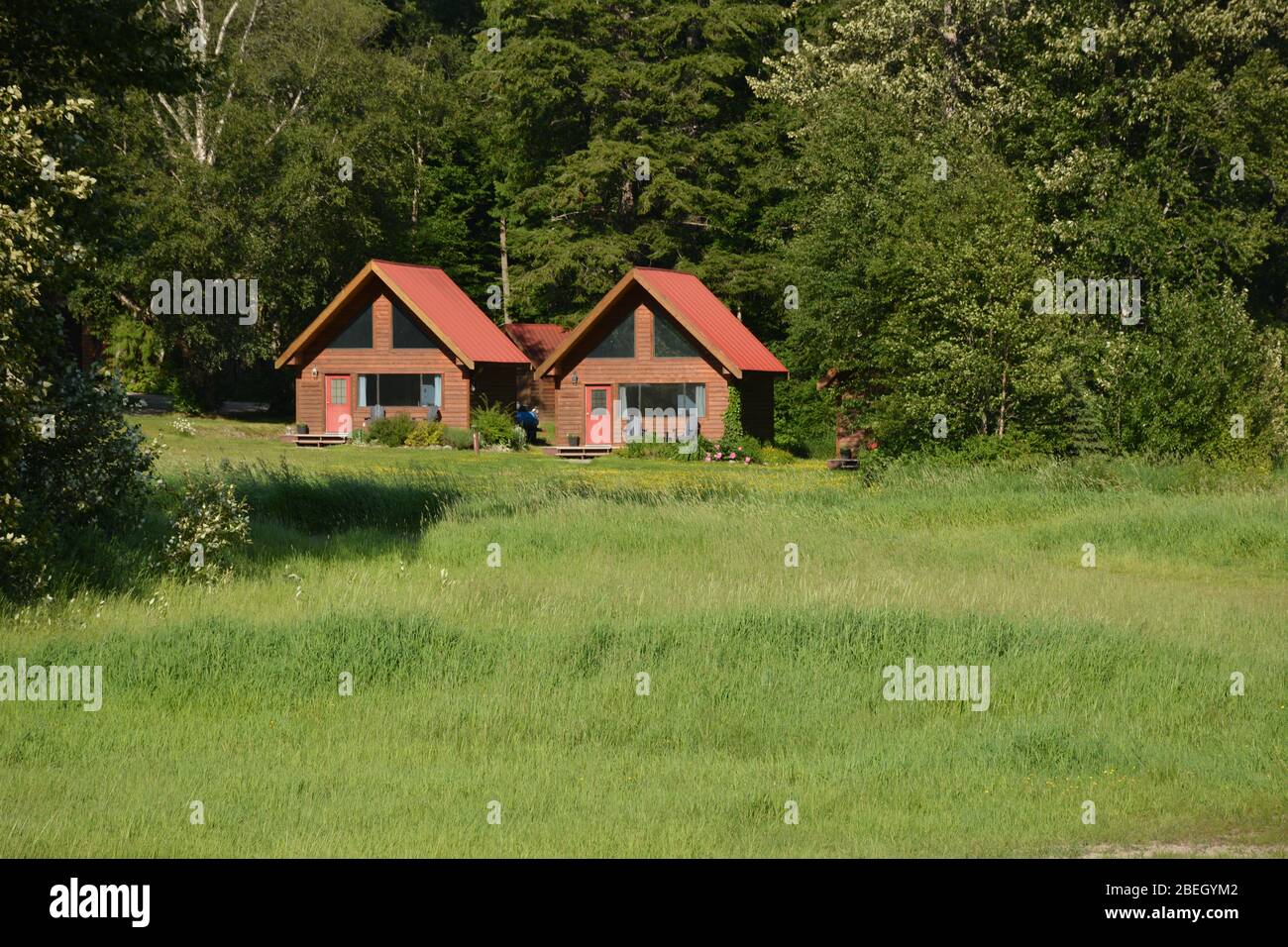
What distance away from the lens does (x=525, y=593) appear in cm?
1933

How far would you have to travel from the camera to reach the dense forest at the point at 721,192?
20.5 metres

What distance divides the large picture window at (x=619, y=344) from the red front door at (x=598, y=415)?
1254 millimetres

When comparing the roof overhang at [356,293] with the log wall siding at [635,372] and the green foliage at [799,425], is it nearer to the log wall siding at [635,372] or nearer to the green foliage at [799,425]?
the log wall siding at [635,372]

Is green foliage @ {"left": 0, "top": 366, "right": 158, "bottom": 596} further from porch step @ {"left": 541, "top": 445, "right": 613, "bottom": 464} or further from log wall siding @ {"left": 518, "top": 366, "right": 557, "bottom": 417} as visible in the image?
log wall siding @ {"left": 518, "top": 366, "right": 557, "bottom": 417}

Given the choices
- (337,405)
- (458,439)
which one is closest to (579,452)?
(458,439)

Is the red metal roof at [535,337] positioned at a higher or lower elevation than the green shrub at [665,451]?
higher

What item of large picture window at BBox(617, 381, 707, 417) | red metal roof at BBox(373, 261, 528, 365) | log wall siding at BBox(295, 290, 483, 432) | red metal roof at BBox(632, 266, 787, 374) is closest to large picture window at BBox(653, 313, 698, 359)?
red metal roof at BBox(632, 266, 787, 374)

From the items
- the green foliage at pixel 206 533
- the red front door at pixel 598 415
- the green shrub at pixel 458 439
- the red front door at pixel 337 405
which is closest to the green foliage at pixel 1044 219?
the red front door at pixel 598 415

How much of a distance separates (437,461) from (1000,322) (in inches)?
764

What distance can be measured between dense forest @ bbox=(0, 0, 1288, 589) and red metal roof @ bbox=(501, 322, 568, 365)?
1096 millimetres

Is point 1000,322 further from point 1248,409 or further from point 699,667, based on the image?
point 699,667

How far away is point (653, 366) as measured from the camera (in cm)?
5781

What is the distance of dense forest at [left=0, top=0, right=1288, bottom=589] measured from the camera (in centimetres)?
2053
